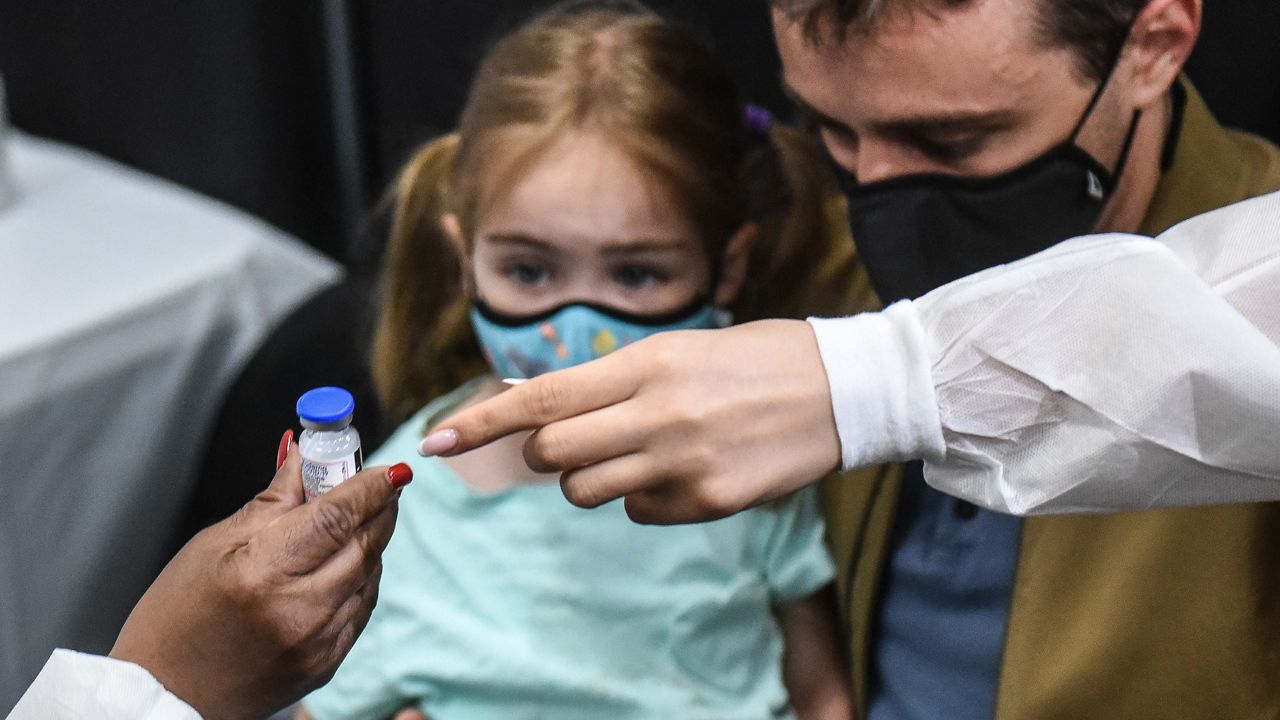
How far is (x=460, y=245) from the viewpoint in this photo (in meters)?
1.23

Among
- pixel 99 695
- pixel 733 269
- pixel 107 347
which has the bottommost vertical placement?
pixel 107 347

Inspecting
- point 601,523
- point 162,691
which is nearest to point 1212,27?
point 601,523

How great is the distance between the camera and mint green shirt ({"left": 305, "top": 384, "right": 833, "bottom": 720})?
1099 millimetres

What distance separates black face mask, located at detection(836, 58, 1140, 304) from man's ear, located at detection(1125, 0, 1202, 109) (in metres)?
0.02

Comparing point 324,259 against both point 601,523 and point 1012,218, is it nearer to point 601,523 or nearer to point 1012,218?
point 601,523

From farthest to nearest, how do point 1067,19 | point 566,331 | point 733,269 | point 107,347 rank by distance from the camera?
point 107,347 → point 733,269 → point 566,331 → point 1067,19

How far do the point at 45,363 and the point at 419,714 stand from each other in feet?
2.28

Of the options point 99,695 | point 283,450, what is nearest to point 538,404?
point 283,450

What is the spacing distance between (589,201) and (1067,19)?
0.40m

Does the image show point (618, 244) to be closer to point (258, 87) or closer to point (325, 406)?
point (325, 406)

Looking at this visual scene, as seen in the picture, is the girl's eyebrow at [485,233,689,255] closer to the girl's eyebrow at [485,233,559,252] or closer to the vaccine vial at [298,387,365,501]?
the girl's eyebrow at [485,233,559,252]

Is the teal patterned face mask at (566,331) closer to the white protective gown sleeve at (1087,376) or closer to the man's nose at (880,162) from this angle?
the man's nose at (880,162)

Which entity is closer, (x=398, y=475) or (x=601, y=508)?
(x=398, y=475)

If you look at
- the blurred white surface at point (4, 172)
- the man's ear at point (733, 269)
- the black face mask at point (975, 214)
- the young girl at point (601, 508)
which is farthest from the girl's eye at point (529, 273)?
the blurred white surface at point (4, 172)
